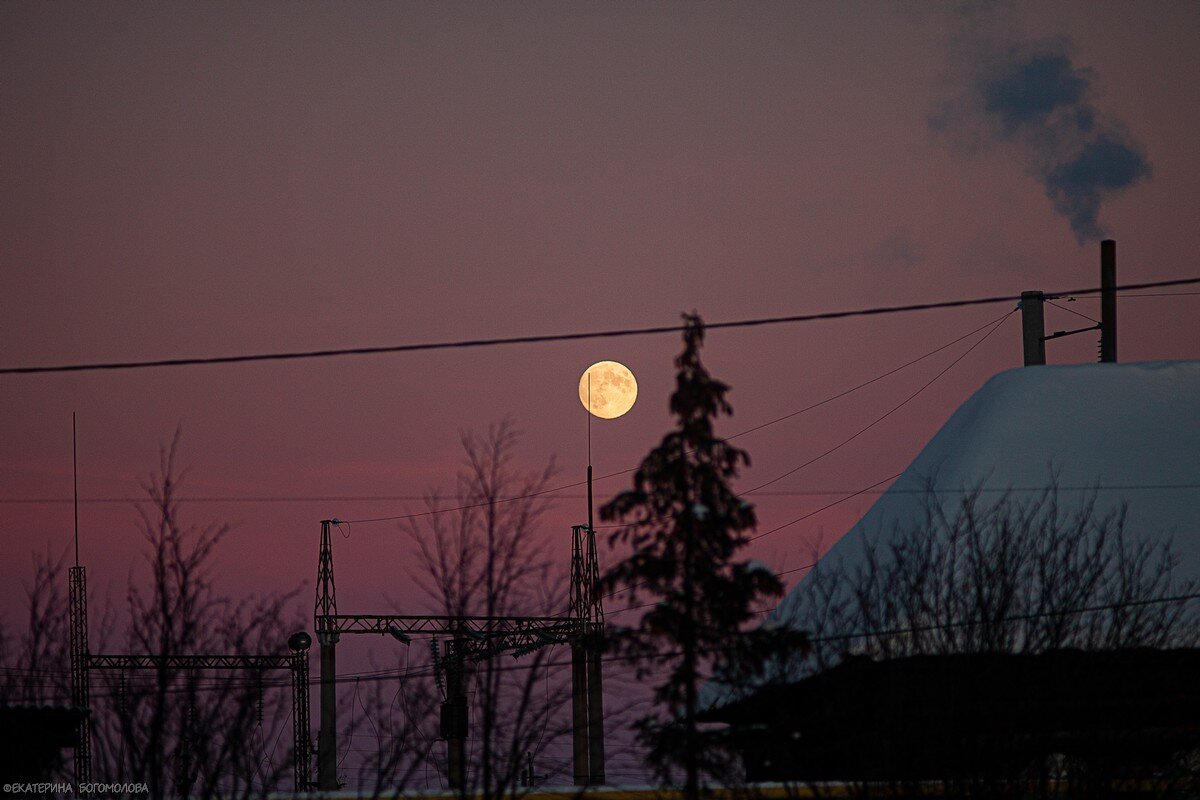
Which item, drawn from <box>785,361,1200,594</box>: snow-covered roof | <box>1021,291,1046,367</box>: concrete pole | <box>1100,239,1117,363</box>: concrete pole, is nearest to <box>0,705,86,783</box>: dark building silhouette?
<box>785,361,1200,594</box>: snow-covered roof

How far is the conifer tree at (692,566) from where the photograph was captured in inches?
566

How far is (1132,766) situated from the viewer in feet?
55.6

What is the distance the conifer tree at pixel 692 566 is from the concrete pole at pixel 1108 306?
70.5 ft

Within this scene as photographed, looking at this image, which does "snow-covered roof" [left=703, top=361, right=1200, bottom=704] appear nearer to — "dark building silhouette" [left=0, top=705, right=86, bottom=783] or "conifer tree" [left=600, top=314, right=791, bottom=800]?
"conifer tree" [left=600, top=314, right=791, bottom=800]

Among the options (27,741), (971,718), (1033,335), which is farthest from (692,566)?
(1033,335)

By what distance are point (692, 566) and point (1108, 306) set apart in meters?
23.4

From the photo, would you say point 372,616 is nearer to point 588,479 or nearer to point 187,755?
point 588,479

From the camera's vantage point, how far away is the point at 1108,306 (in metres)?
34.1

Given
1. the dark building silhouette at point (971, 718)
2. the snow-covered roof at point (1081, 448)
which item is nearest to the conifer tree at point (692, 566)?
the dark building silhouette at point (971, 718)

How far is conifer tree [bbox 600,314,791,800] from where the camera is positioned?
1438 cm

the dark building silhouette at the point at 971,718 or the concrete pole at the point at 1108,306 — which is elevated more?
the concrete pole at the point at 1108,306

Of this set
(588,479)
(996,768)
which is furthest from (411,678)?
(588,479)

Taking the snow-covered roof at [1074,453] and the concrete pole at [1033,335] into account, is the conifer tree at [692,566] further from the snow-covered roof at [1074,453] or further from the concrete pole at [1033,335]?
the concrete pole at [1033,335]

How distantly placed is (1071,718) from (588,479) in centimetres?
1763
